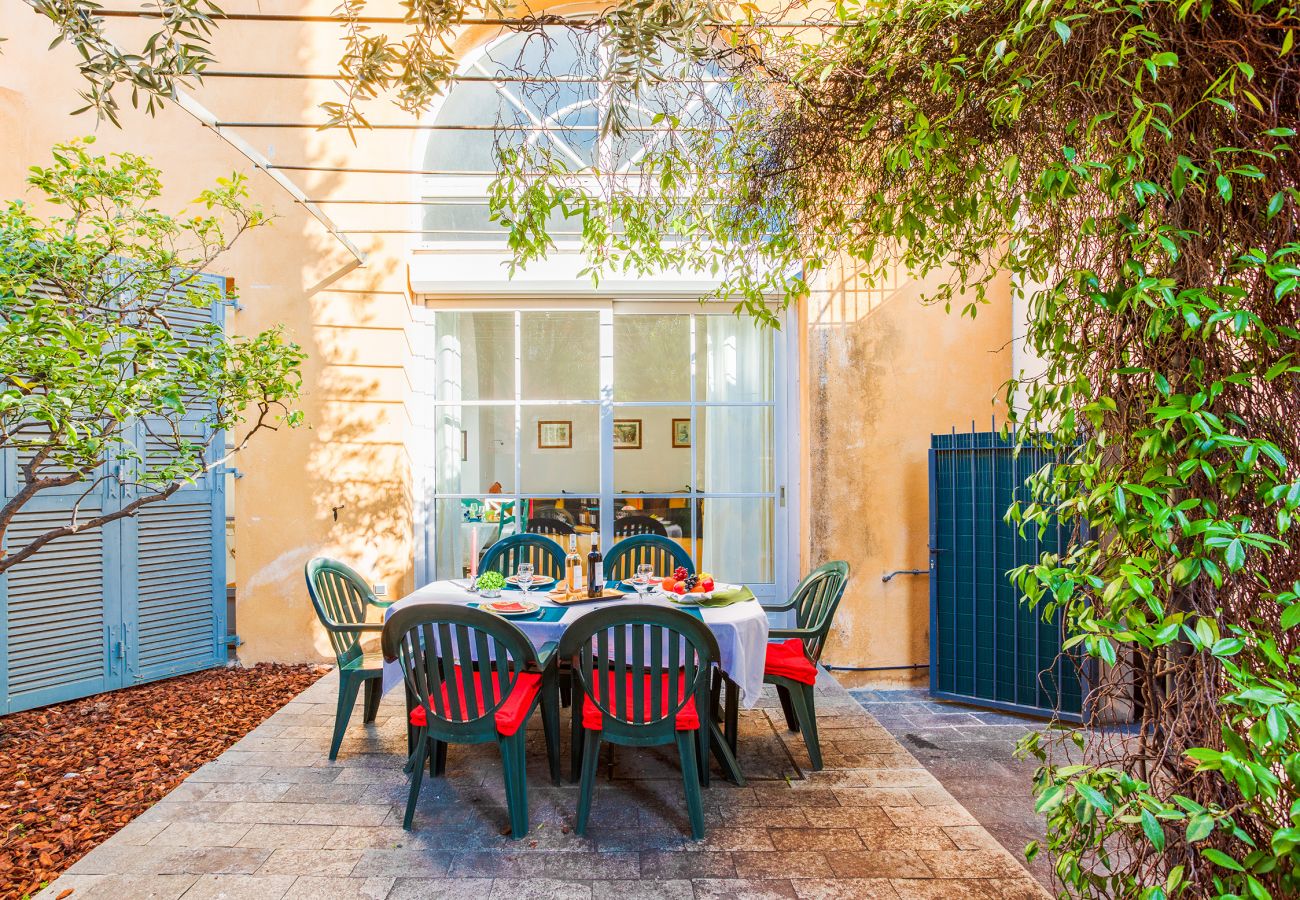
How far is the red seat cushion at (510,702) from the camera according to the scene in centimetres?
273

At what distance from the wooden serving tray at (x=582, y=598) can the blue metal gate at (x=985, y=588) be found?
227cm

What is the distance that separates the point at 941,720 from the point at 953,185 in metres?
3.33

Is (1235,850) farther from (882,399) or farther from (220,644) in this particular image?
(220,644)

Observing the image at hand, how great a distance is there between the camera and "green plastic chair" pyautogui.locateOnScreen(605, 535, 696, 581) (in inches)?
177

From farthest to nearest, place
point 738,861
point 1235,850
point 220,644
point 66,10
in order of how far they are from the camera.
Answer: point 220,644 < point 738,861 < point 66,10 < point 1235,850

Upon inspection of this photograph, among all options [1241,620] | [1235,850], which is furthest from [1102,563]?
[1235,850]

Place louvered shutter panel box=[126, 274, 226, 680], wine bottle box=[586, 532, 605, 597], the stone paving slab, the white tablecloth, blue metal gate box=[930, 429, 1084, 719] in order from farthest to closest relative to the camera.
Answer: louvered shutter panel box=[126, 274, 226, 680]
blue metal gate box=[930, 429, 1084, 719]
wine bottle box=[586, 532, 605, 597]
the white tablecloth
the stone paving slab

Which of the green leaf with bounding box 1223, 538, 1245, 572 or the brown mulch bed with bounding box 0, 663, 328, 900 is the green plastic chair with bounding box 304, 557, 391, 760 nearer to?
the brown mulch bed with bounding box 0, 663, 328, 900

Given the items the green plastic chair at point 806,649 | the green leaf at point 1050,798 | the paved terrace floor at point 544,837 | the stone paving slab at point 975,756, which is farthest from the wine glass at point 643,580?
the green leaf at point 1050,798

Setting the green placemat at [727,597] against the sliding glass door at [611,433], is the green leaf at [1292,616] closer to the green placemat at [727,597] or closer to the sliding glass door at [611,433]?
the green placemat at [727,597]

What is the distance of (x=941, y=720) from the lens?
4.17 meters

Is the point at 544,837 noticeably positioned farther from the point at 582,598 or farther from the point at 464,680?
the point at 582,598

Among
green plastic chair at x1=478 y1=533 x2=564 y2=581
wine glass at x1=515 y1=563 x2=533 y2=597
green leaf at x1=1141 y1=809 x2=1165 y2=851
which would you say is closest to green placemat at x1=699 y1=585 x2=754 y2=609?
wine glass at x1=515 y1=563 x2=533 y2=597

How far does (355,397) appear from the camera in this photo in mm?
4918
